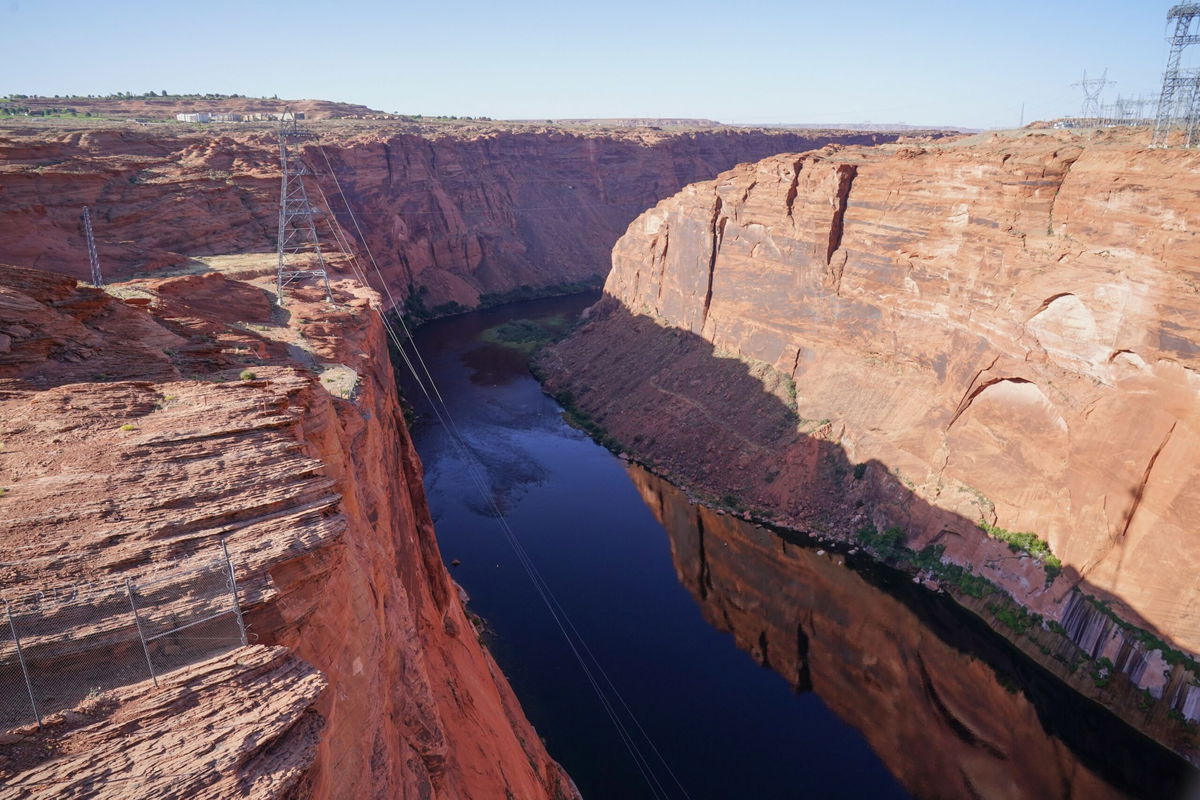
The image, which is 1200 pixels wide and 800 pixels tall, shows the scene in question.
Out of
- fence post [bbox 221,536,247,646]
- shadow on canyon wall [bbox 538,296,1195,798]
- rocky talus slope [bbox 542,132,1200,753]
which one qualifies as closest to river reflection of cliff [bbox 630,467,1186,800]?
shadow on canyon wall [bbox 538,296,1195,798]

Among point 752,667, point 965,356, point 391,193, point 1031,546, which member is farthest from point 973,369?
point 391,193

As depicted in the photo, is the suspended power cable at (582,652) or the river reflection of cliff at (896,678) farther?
the suspended power cable at (582,652)

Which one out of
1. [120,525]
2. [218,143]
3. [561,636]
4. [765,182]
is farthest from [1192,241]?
[218,143]

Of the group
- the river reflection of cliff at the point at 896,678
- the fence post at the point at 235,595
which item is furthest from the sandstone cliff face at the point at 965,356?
the fence post at the point at 235,595

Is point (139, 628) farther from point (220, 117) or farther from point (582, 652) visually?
point (220, 117)

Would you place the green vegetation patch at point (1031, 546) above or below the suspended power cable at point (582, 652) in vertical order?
above

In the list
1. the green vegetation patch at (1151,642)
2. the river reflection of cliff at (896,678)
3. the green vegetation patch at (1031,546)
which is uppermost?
the green vegetation patch at (1031,546)

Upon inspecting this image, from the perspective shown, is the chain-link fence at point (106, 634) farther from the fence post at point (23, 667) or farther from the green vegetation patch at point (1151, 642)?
the green vegetation patch at point (1151, 642)

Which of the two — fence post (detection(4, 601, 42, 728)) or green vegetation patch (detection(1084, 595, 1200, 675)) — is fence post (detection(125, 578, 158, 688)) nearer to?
fence post (detection(4, 601, 42, 728))
